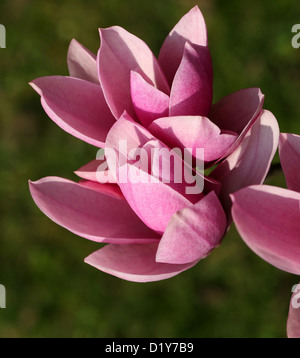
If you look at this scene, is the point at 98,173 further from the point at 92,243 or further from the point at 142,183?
the point at 92,243

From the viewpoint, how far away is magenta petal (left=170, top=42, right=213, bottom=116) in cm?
49

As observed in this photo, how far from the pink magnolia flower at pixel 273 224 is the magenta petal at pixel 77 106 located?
166mm

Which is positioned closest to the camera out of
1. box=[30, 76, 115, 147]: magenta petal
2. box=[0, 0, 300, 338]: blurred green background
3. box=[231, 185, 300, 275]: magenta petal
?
box=[231, 185, 300, 275]: magenta petal

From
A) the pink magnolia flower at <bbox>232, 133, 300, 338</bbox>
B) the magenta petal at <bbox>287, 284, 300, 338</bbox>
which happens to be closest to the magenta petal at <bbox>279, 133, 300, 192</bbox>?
the pink magnolia flower at <bbox>232, 133, 300, 338</bbox>

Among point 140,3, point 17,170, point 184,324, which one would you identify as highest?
point 140,3

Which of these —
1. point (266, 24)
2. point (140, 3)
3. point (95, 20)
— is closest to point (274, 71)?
point (266, 24)

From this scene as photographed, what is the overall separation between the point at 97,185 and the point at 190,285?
33.8 inches

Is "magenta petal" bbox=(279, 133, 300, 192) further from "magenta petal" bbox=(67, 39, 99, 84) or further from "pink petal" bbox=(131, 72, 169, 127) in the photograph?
"magenta petal" bbox=(67, 39, 99, 84)

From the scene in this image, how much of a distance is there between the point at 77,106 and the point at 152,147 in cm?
12

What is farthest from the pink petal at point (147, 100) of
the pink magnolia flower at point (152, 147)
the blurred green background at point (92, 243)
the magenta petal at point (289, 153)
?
the blurred green background at point (92, 243)

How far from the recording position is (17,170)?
1497 millimetres

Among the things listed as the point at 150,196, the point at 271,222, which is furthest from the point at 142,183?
the point at 271,222
